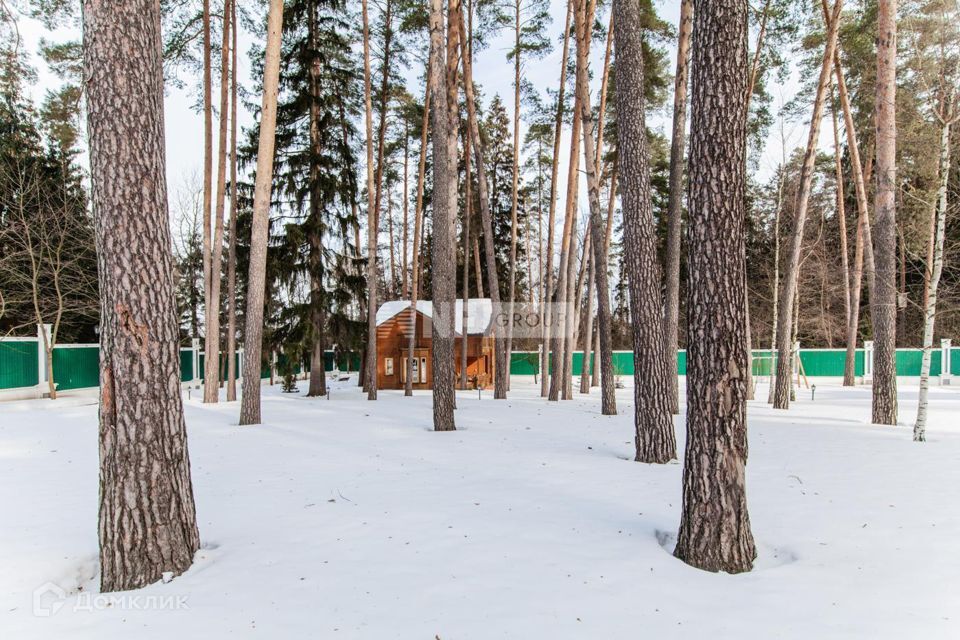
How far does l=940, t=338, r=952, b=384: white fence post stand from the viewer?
2050 centimetres

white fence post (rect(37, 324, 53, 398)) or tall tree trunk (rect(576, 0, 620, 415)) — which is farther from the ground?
tall tree trunk (rect(576, 0, 620, 415))

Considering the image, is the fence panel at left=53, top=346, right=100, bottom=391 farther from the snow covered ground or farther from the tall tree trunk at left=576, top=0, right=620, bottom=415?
the tall tree trunk at left=576, top=0, right=620, bottom=415

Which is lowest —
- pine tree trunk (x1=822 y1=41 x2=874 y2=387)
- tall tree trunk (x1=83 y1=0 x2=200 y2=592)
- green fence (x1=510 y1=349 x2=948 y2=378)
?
green fence (x1=510 y1=349 x2=948 y2=378)

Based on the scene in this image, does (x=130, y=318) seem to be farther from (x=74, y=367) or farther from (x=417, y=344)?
(x=417, y=344)

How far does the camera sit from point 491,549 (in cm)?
323

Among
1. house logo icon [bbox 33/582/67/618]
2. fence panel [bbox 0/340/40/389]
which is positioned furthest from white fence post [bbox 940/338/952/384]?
fence panel [bbox 0/340/40/389]

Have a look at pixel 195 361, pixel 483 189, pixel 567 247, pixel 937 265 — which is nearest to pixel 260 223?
pixel 483 189

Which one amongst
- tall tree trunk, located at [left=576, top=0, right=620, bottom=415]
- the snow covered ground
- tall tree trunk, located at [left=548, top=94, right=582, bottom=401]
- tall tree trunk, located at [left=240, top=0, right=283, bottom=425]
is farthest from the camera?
tall tree trunk, located at [left=548, top=94, right=582, bottom=401]

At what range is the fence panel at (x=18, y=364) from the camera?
13492 mm

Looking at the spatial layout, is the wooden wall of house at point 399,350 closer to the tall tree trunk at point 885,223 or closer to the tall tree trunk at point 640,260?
the tall tree trunk at point 885,223

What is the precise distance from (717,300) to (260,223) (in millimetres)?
7847

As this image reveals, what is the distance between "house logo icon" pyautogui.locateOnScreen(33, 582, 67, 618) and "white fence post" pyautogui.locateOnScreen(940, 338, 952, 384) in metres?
28.0

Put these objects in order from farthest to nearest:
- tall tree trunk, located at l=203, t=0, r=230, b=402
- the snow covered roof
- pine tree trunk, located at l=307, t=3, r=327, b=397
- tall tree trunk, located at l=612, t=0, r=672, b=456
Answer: the snow covered roof
pine tree trunk, located at l=307, t=3, r=327, b=397
tall tree trunk, located at l=203, t=0, r=230, b=402
tall tree trunk, located at l=612, t=0, r=672, b=456

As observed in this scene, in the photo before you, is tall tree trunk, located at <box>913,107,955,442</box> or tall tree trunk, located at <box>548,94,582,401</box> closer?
tall tree trunk, located at <box>913,107,955,442</box>
